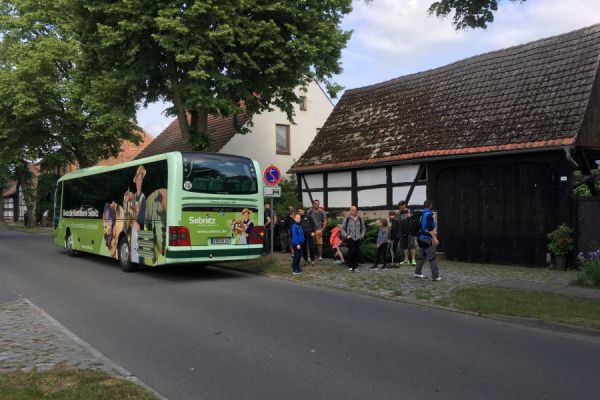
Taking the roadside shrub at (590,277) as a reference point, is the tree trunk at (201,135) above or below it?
above

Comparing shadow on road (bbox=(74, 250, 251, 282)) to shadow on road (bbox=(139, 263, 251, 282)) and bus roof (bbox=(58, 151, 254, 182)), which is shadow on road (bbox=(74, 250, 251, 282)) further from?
bus roof (bbox=(58, 151, 254, 182))

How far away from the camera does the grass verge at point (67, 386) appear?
177 inches

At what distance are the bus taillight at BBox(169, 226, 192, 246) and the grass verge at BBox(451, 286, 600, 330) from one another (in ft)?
18.9

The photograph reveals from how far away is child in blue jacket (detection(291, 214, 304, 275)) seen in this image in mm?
12914

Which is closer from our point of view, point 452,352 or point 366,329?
point 452,352

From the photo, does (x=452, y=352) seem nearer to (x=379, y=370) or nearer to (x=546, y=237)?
(x=379, y=370)

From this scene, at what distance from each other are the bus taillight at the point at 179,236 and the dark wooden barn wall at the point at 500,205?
8093mm

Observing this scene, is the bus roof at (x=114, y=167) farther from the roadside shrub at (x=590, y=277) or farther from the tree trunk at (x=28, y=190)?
the tree trunk at (x=28, y=190)

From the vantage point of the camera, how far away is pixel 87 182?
56.0 ft

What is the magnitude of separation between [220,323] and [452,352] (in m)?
3.21

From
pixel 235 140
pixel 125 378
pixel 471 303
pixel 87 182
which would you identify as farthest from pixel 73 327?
pixel 235 140

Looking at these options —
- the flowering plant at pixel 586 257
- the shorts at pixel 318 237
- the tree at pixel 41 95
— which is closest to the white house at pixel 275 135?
the tree at pixel 41 95

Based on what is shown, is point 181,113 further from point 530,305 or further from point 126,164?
point 530,305

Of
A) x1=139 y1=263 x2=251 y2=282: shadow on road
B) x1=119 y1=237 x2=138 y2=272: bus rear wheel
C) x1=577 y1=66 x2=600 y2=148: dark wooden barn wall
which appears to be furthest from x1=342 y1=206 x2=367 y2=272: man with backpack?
x1=577 y1=66 x2=600 y2=148: dark wooden barn wall
